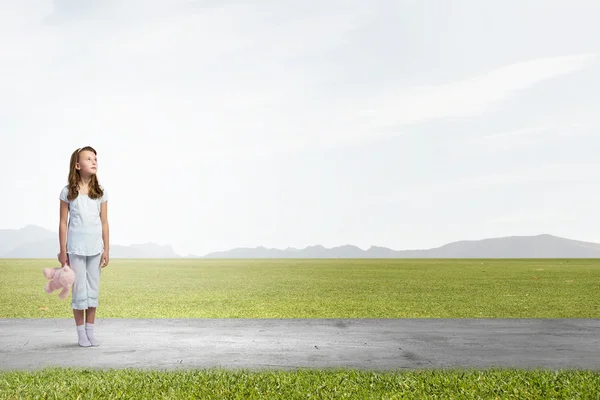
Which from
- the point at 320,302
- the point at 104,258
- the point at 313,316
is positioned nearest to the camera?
the point at 104,258

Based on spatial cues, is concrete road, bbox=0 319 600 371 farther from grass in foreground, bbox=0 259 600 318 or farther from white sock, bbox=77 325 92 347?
grass in foreground, bbox=0 259 600 318

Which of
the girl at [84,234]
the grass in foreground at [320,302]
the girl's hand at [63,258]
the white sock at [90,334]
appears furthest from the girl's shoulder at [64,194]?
the grass in foreground at [320,302]

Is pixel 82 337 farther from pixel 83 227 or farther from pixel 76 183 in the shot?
pixel 76 183

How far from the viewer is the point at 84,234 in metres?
6.92

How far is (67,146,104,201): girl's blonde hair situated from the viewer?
23.0 ft

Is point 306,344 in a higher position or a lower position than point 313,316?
higher

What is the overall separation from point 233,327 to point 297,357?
207 centimetres

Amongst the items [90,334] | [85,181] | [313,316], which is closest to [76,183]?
[85,181]

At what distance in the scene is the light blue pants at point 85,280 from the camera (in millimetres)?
6879

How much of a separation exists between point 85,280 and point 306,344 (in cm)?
270

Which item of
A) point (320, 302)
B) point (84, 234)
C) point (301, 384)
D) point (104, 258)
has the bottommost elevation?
point (320, 302)

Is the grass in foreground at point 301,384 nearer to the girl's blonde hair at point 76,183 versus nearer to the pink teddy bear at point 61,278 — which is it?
the pink teddy bear at point 61,278

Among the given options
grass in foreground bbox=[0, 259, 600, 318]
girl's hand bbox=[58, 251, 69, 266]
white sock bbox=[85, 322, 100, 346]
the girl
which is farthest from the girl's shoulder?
grass in foreground bbox=[0, 259, 600, 318]

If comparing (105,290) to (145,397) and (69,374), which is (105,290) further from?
(145,397)
